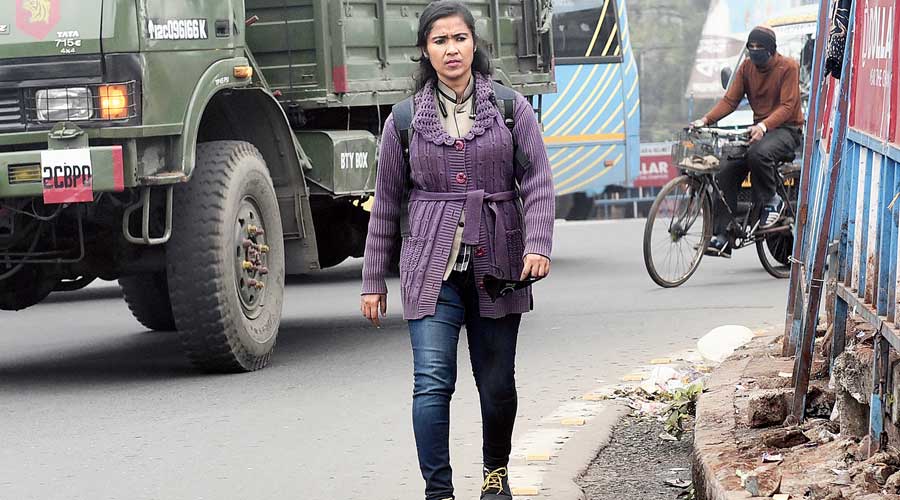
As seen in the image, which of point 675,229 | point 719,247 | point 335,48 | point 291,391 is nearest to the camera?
point 291,391

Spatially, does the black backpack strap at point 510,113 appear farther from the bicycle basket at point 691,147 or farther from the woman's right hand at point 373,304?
the bicycle basket at point 691,147

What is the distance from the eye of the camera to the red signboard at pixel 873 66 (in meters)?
4.58

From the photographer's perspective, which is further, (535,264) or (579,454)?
(579,454)

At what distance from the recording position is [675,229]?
12258 millimetres

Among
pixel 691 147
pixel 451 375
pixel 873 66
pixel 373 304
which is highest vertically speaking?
pixel 873 66

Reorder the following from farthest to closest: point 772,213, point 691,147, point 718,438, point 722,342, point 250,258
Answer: point 772,213
point 691,147
point 250,258
point 722,342
point 718,438

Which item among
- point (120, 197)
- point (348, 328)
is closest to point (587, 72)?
point (348, 328)

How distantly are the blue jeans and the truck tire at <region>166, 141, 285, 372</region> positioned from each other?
3.32 metres

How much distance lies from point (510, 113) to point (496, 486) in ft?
3.77

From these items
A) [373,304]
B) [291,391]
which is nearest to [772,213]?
[291,391]

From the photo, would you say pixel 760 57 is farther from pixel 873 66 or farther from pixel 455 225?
pixel 455 225

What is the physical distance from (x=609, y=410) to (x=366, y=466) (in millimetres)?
1483

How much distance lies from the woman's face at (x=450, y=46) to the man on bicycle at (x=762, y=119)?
737 centimetres

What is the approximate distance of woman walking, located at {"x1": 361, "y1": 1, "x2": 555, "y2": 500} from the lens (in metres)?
4.84
